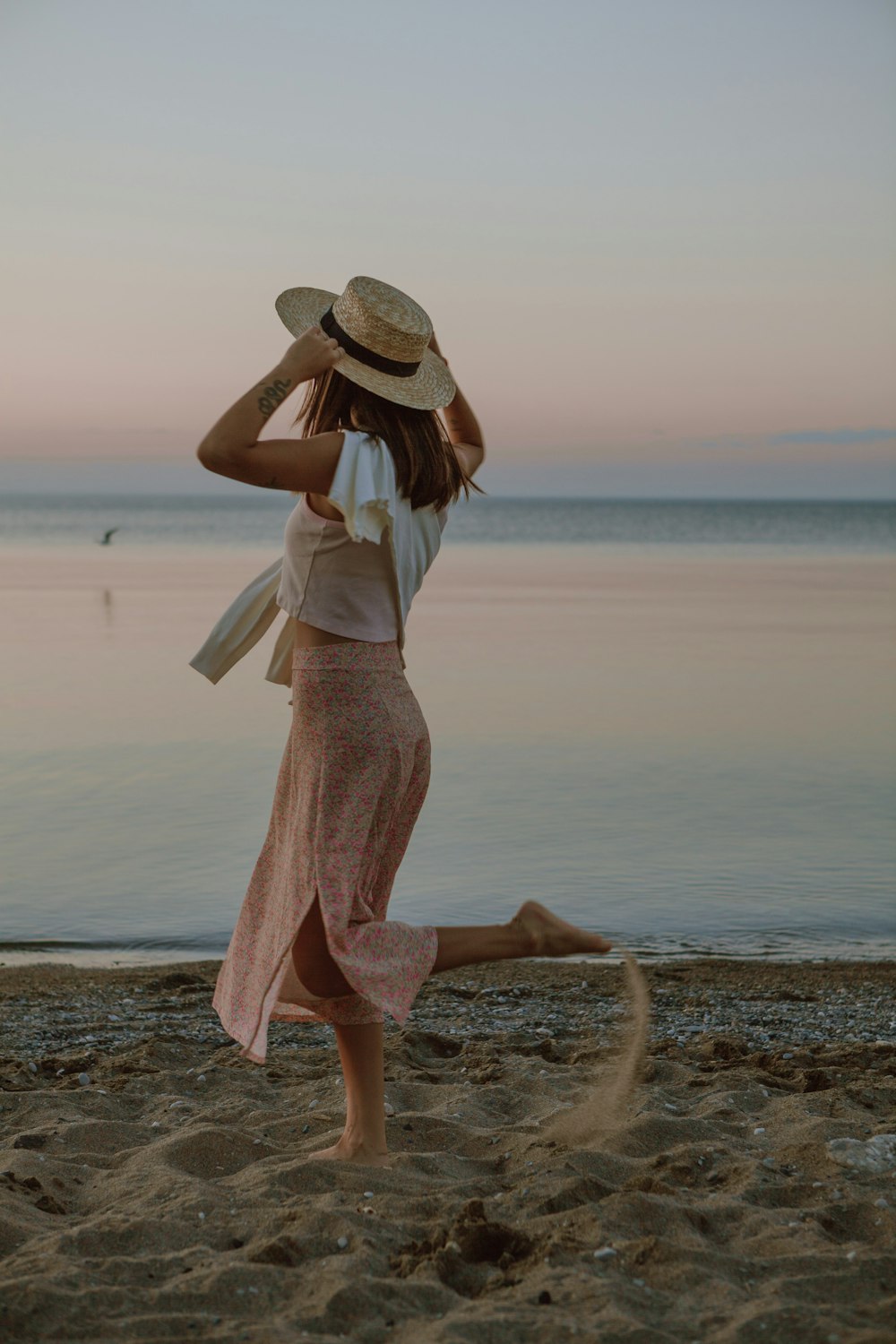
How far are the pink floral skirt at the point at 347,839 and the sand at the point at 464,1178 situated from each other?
0.44m

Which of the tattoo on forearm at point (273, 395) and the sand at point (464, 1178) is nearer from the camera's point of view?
the sand at point (464, 1178)

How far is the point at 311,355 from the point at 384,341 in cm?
18

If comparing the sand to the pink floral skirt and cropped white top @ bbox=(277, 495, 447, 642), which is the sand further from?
cropped white top @ bbox=(277, 495, 447, 642)

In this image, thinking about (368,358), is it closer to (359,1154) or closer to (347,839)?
(347,839)

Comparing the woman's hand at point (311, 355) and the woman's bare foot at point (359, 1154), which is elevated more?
the woman's hand at point (311, 355)

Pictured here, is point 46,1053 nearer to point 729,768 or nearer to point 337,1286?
point 337,1286

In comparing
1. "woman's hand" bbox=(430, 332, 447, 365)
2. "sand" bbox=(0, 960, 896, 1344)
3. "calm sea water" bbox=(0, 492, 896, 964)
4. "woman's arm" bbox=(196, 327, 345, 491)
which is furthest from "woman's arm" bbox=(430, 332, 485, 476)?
"calm sea water" bbox=(0, 492, 896, 964)

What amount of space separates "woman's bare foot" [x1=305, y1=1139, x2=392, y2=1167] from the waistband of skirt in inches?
47.3

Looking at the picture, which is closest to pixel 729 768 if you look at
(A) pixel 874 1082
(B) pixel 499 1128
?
(A) pixel 874 1082

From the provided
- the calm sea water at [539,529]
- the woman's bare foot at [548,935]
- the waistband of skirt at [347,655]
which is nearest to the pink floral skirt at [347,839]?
the waistband of skirt at [347,655]

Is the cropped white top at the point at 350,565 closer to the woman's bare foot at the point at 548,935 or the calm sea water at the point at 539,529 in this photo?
the woman's bare foot at the point at 548,935

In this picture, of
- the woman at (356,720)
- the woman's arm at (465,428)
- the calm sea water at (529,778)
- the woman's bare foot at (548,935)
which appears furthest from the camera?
the calm sea water at (529,778)

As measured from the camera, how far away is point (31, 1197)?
315cm

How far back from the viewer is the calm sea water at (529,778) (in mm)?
6664
